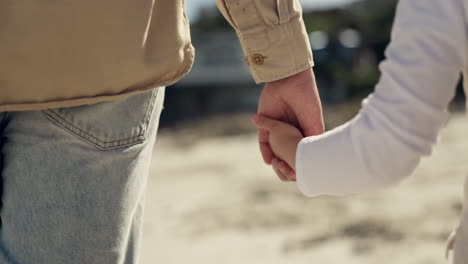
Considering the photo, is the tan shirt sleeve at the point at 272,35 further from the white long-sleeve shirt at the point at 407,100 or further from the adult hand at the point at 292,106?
the white long-sleeve shirt at the point at 407,100

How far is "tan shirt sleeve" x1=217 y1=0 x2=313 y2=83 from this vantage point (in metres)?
1.61

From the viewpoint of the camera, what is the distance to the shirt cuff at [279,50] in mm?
1623

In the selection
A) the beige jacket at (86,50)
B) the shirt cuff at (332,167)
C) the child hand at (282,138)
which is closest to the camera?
the shirt cuff at (332,167)

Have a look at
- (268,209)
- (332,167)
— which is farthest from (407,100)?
(268,209)

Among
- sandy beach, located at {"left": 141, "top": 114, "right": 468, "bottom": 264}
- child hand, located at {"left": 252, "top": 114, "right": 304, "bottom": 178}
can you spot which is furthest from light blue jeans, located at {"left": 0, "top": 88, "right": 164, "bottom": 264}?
sandy beach, located at {"left": 141, "top": 114, "right": 468, "bottom": 264}

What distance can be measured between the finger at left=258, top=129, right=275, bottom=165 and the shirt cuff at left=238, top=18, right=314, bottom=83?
142 millimetres

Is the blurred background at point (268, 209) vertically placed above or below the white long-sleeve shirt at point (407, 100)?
below

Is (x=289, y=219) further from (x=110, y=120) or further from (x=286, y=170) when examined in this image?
(x=110, y=120)

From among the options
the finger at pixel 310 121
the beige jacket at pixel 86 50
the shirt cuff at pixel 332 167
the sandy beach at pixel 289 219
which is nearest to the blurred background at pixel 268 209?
the sandy beach at pixel 289 219

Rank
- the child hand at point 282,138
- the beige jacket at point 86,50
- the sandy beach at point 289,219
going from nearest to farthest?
the beige jacket at point 86,50 < the child hand at point 282,138 < the sandy beach at point 289,219

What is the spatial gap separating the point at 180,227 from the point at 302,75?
2866 mm

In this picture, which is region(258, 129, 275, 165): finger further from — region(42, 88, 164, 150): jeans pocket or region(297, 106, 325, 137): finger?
region(42, 88, 164, 150): jeans pocket

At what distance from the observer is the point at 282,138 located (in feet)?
5.06

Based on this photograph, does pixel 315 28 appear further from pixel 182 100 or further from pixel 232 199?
pixel 232 199
